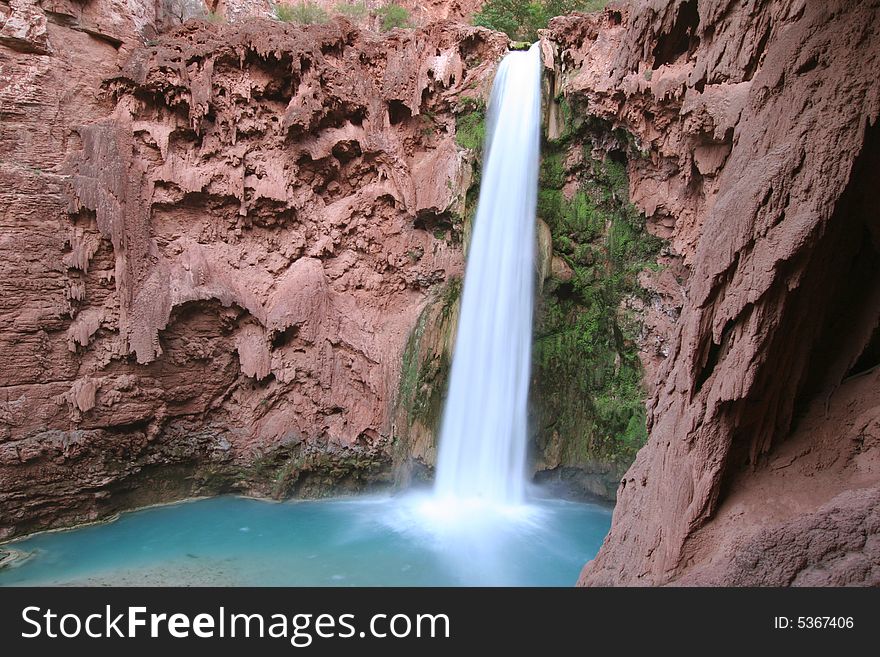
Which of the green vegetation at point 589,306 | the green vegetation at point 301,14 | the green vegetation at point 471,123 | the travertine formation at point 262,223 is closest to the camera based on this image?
the travertine formation at point 262,223

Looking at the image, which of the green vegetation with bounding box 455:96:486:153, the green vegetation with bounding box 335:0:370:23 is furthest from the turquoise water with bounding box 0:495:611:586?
the green vegetation with bounding box 335:0:370:23

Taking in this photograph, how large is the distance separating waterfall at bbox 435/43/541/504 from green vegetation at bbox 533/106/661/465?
0.35 metres

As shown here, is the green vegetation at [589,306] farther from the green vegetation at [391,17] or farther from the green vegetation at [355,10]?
the green vegetation at [355,10]

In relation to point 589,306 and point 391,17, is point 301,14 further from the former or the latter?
point 589,306

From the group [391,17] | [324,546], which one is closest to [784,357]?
[324,546]

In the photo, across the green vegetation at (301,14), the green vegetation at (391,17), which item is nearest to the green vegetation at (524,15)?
the green vegetation at (391,17)

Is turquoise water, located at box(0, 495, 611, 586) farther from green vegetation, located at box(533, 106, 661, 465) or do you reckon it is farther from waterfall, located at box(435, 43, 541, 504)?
green vegetation, located at box(533, 106, 661, 465)

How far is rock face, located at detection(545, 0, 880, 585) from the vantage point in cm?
297

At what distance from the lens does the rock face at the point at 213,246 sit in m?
8.28

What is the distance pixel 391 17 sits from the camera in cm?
1460

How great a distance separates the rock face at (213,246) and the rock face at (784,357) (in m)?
6.47

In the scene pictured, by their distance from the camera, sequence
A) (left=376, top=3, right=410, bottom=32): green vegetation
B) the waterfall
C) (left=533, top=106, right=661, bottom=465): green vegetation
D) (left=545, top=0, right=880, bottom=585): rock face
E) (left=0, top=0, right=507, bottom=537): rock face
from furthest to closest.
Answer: (left=376, top=3, right=410, bottom=32): green vegetation, the waterfall, (left=533, top=106, right=661, bottom=465): green vegetation, (left=0, top=0, right=507, bottom=537): rock face, (left=545, top=0, right=880, bottom=585): rock face
